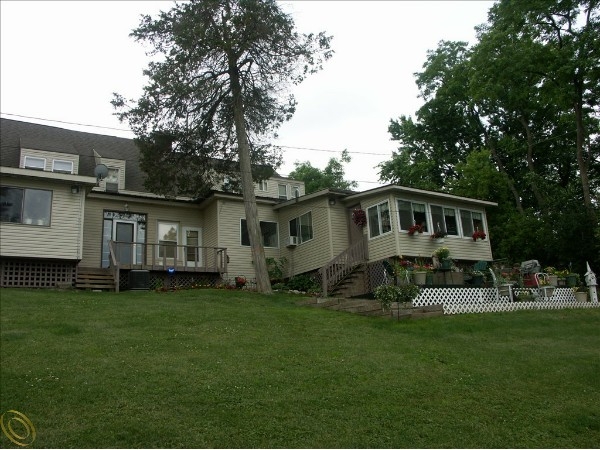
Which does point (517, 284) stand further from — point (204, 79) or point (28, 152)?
point (28, 152)

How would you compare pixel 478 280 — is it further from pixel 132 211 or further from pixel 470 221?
pixel 132 211

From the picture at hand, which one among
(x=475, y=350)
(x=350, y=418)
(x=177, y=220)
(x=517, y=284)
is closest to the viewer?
(x=350, y=418)

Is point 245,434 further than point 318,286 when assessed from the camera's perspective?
No

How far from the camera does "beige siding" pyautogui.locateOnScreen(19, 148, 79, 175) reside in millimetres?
21770

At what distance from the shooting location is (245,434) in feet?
19.9

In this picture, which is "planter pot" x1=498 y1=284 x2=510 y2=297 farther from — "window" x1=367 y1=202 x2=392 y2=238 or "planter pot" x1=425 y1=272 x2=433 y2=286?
"window" x1=367 y1=202 x2=392 y2=238

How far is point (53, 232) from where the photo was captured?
18297 mm

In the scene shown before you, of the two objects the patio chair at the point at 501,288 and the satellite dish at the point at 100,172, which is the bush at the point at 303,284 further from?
the satellite dish at the point at 100,172

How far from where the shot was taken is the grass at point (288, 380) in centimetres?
624

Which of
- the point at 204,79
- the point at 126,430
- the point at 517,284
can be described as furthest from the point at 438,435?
the point at 204,79

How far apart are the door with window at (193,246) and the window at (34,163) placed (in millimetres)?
6230

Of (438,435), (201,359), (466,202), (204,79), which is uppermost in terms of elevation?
(204,79)

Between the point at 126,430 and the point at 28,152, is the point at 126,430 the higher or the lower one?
the lower one

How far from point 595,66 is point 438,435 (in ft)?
68.3
